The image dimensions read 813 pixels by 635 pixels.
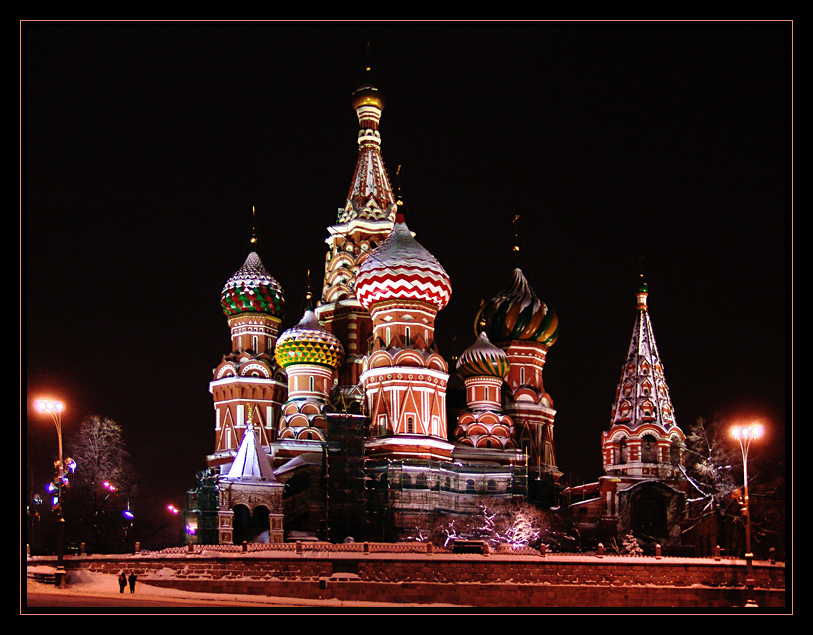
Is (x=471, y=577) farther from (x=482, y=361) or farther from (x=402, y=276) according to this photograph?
(x=482, y=361)

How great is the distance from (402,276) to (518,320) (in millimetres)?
6249

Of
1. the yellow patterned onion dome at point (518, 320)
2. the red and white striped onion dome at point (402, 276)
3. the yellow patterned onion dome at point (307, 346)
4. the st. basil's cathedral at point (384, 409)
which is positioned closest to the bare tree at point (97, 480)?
the st. basil's cathedral at point (384, 409)

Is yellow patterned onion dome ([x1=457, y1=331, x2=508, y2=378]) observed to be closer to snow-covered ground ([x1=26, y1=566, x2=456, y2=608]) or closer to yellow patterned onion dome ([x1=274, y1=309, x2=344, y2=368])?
yellow patterned onion dome ([x1=274, y1=309, x2=344, y2=368])

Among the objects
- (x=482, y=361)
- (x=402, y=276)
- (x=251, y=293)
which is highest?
(x=251, y=293)

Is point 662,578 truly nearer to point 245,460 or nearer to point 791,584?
point 791,584

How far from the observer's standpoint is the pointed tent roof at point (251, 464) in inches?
1315

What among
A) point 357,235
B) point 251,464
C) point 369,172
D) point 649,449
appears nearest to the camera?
point 251,464

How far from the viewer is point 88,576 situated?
2619 centimetres

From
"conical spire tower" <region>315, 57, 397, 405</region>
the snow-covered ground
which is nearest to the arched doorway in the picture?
the snow-covered ground

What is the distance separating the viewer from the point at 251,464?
33.6 m

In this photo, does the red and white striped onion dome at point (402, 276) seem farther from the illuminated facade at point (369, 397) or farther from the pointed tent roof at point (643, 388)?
the pointed tent roof at point (643, 388)

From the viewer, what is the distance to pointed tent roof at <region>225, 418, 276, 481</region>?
33.4 m

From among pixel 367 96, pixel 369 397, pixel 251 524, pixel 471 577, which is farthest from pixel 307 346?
pixel 471 577

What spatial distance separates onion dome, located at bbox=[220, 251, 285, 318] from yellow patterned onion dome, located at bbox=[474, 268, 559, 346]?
265 inches
